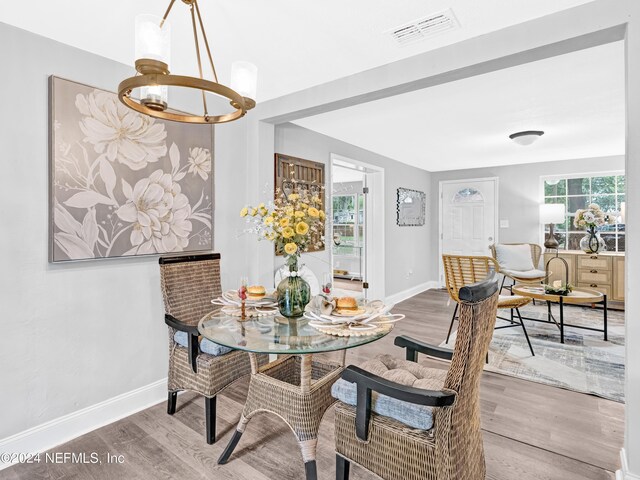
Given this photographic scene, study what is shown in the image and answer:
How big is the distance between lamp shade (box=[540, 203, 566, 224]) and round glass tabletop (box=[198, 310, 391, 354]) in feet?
17.2

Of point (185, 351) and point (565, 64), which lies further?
point (565, 64)

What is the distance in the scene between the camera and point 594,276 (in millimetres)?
5301

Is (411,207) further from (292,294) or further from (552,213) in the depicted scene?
(292,294)

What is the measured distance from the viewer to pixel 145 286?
97.7 inches

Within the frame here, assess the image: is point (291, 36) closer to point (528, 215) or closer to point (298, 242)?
point (298, 242)

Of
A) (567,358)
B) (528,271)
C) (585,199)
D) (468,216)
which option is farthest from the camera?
(468,216)

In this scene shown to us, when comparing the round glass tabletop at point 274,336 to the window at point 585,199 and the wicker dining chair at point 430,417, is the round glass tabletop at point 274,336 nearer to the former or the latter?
the wicker dining chair at point 430,417

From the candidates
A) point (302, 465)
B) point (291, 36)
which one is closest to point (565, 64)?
point (291, 36)

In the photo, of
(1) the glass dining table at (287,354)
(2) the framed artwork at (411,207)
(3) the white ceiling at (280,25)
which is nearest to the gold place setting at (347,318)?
(1) the glass dining table at (287,354)

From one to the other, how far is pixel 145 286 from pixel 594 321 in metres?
5.28

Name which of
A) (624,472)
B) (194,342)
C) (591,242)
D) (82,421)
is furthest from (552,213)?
(82,421)

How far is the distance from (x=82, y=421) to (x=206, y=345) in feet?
2.87

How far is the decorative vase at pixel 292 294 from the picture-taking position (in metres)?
1.92

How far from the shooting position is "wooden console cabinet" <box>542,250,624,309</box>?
5.12m
